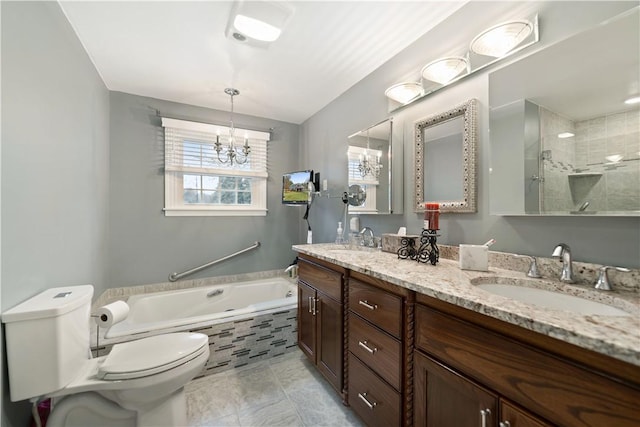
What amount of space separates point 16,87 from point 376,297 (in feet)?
6.01

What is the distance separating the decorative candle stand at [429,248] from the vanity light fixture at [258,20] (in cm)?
150

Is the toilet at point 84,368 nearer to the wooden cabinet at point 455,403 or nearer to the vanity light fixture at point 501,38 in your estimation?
the wooden cabinet at point 455,403

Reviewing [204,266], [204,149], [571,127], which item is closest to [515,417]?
[571,127]

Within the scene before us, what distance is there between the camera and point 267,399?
5.38 ft

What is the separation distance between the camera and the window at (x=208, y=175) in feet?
8.76

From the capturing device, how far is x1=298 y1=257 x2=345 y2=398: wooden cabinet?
59.0 inches

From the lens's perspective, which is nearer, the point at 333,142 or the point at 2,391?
the point at 2,391

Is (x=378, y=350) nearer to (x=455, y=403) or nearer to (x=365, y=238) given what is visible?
(x=455, y=403)

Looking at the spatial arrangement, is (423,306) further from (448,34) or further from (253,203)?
(253,203)

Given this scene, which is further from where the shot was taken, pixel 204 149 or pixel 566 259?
pixel 204 149

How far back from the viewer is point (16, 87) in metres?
1.07

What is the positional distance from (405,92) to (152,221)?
266 cm

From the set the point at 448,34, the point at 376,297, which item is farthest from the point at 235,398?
the point at 448,34

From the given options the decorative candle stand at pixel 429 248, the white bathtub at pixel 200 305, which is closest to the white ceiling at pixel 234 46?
the decorative candle stand at pixel 429 248
